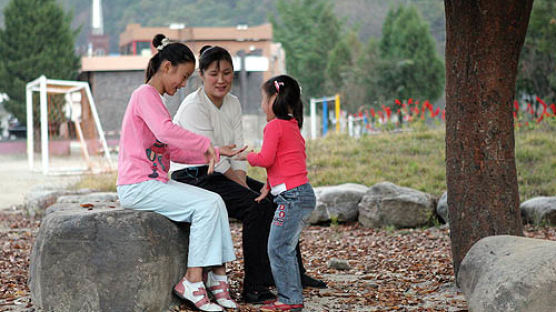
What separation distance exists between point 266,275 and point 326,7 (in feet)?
209

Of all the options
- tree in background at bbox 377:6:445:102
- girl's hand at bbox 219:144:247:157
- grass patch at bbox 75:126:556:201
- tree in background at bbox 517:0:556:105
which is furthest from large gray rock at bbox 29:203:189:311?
tree in background at bbox 377:6:445:102

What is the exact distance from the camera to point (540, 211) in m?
8.03

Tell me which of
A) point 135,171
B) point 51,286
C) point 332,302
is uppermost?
point 135,171

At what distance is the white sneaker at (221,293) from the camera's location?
4.44 meters

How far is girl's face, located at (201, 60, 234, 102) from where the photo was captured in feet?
16.0

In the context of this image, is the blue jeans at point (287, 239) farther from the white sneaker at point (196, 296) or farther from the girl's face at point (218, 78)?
the girl's face at point (218, 78)

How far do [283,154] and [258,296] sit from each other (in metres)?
0.95

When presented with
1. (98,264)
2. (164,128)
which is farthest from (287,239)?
(98,264)

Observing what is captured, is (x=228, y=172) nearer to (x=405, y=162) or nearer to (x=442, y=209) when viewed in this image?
(x=442, y=209)

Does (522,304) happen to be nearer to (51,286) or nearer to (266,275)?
(266,275)

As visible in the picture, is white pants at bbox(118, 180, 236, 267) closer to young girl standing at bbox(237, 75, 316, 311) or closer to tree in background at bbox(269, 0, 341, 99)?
young girl standing at bbox(237, 75, 316, 311)

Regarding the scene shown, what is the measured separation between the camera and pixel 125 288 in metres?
4.11

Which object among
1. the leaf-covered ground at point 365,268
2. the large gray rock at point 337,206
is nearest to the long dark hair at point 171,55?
the leaf-covered ground at point 365,268

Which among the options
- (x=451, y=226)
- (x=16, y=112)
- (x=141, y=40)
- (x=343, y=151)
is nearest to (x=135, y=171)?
(x=451, y=226)
